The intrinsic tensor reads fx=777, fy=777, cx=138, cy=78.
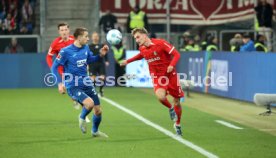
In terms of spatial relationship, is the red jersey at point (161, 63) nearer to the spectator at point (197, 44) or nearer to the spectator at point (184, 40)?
the spectator at point (197, 44)

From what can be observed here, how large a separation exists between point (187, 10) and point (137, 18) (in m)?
2.68

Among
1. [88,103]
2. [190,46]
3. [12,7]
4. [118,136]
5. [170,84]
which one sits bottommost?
[118,136]

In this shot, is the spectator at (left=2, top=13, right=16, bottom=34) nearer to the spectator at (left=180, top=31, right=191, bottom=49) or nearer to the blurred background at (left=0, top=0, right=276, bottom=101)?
the blurred background at (left=0, top=0, right=276, bottom=101)

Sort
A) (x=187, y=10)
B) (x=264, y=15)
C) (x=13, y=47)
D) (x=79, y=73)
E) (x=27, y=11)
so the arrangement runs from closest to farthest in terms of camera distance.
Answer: (x=79, y=73), (x=264, y=15), (x=13, y=47), (x=27, y=11), (x=187, y=10)

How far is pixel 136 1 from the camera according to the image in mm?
33938

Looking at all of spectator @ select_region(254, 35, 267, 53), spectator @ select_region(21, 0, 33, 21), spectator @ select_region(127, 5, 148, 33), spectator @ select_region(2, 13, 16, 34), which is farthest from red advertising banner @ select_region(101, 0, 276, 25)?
spectator @ select_region(254, 35, 267, 53)

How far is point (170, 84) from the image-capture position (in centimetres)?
1532

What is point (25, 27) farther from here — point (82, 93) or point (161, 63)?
Result: point (82, 93)

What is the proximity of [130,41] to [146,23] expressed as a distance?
1033 millimetres

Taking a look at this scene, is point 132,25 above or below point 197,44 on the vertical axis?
above

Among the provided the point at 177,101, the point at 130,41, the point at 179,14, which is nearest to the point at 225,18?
the point at 179,14

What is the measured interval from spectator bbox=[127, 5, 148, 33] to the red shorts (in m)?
17.0

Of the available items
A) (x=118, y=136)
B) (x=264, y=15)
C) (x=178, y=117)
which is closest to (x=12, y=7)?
(x=264, y=15)

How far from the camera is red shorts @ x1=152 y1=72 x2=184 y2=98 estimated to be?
15273mm
